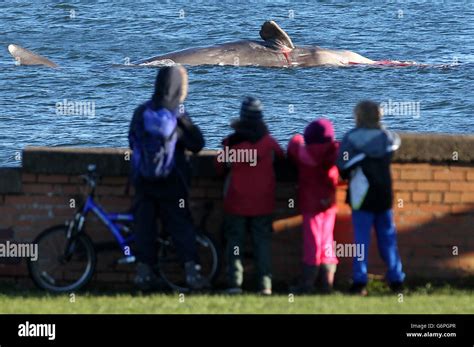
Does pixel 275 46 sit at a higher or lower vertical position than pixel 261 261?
higher

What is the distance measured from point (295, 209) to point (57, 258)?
230 cm

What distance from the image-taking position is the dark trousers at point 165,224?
14336mm

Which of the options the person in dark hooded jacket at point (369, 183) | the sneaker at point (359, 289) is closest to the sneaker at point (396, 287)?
the person in dark hooded jacket at point (369, 183)

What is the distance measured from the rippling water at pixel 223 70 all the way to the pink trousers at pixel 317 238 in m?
12.5

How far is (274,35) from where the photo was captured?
39.2 m

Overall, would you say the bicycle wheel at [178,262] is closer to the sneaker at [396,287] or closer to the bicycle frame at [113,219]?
the bicycle frame at [113,219]

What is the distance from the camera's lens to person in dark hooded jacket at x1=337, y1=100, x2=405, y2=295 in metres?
14.3

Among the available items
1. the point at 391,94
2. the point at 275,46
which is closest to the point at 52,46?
the point at 275,46

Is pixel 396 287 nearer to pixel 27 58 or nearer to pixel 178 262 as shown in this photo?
pixel 178 262

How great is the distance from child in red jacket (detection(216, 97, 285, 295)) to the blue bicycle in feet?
0.98

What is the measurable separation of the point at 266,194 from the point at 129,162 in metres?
1.36

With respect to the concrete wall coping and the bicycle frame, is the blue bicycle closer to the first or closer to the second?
the bicycle frame
